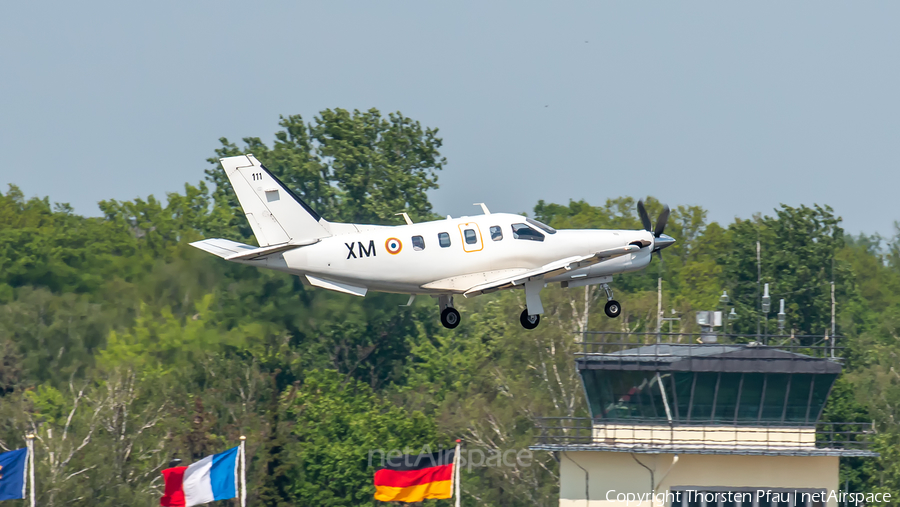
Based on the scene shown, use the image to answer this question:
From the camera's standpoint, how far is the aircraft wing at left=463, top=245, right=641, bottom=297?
33.8 metres

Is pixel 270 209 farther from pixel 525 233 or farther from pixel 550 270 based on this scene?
pixel 550 270

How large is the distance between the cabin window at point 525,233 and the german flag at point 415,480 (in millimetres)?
14289

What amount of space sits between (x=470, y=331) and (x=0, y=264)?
35.0 m

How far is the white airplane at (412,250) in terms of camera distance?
33156mm

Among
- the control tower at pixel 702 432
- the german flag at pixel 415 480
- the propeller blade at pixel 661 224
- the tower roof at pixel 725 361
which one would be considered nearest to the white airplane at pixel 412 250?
the propeller blade at pixel 661 224

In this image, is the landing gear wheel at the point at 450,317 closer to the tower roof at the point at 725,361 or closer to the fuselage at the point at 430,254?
the fuselage at the point at 430,254

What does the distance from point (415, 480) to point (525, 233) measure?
15.4 m

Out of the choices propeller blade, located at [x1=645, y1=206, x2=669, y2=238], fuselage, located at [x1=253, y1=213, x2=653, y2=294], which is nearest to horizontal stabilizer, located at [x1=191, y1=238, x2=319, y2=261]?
fuselage, located at [x1=253, y1=213, x2=653, y2=294]

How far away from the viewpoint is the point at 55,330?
8406 centimetres

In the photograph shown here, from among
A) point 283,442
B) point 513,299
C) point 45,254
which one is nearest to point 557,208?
point 513,299

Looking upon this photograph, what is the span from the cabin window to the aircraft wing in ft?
2.70

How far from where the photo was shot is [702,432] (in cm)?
4484

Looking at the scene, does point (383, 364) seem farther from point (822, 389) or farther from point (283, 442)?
point (822, 389)

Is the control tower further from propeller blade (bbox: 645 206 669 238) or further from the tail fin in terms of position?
the tail fin
